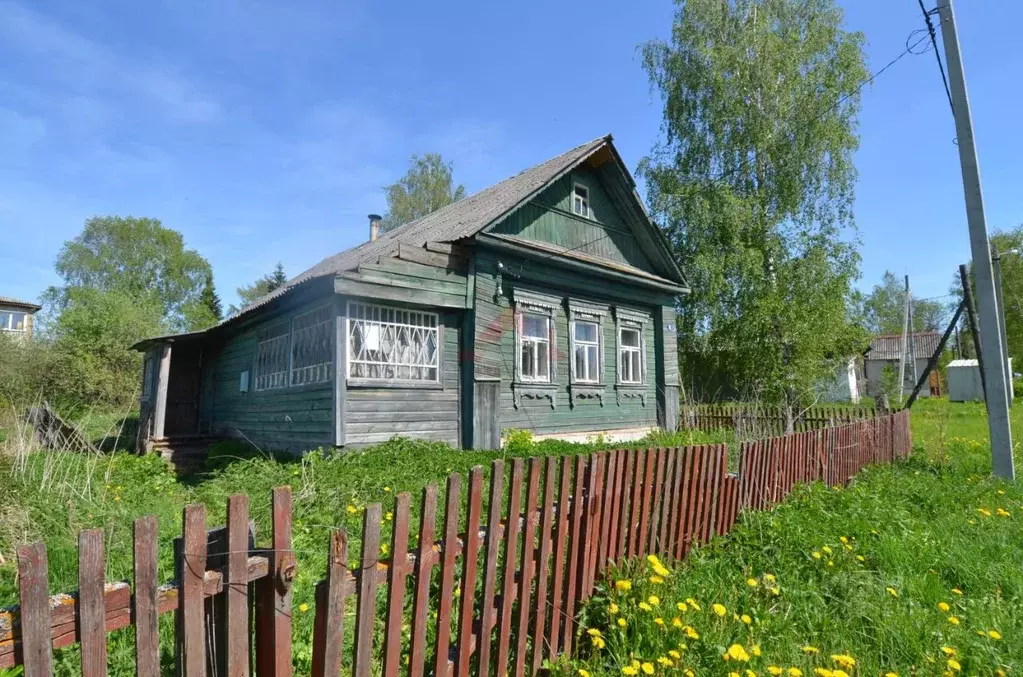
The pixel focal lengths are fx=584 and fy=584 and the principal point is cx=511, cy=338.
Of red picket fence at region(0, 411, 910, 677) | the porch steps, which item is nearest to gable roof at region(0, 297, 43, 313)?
the porch steps

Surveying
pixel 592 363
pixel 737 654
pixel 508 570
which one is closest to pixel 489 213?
pixel 592 363

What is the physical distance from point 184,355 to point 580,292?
395 inches

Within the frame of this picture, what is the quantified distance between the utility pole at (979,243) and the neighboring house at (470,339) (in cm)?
608

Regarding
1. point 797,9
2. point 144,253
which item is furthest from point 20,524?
point 144,253

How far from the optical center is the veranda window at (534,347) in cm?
1110

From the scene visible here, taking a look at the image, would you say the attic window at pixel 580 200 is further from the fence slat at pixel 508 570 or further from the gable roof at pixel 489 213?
the fence slat at pixel 508 570

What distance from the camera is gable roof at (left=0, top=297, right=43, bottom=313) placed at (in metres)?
41.1

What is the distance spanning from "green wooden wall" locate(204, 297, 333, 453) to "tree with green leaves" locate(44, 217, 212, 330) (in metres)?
29.4

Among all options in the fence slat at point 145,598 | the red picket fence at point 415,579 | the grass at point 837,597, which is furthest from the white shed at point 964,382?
the fence slat at point 145,598

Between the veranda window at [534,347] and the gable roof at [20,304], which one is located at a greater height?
the gable roof at [20,304]

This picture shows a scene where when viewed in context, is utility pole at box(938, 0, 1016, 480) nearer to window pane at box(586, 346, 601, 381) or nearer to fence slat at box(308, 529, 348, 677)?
window pane at box(586, 346, 601, 381)

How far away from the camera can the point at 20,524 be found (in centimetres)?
422

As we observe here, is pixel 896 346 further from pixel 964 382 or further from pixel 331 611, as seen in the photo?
pixel 331 611

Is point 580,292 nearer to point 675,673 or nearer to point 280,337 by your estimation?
point 280,337
